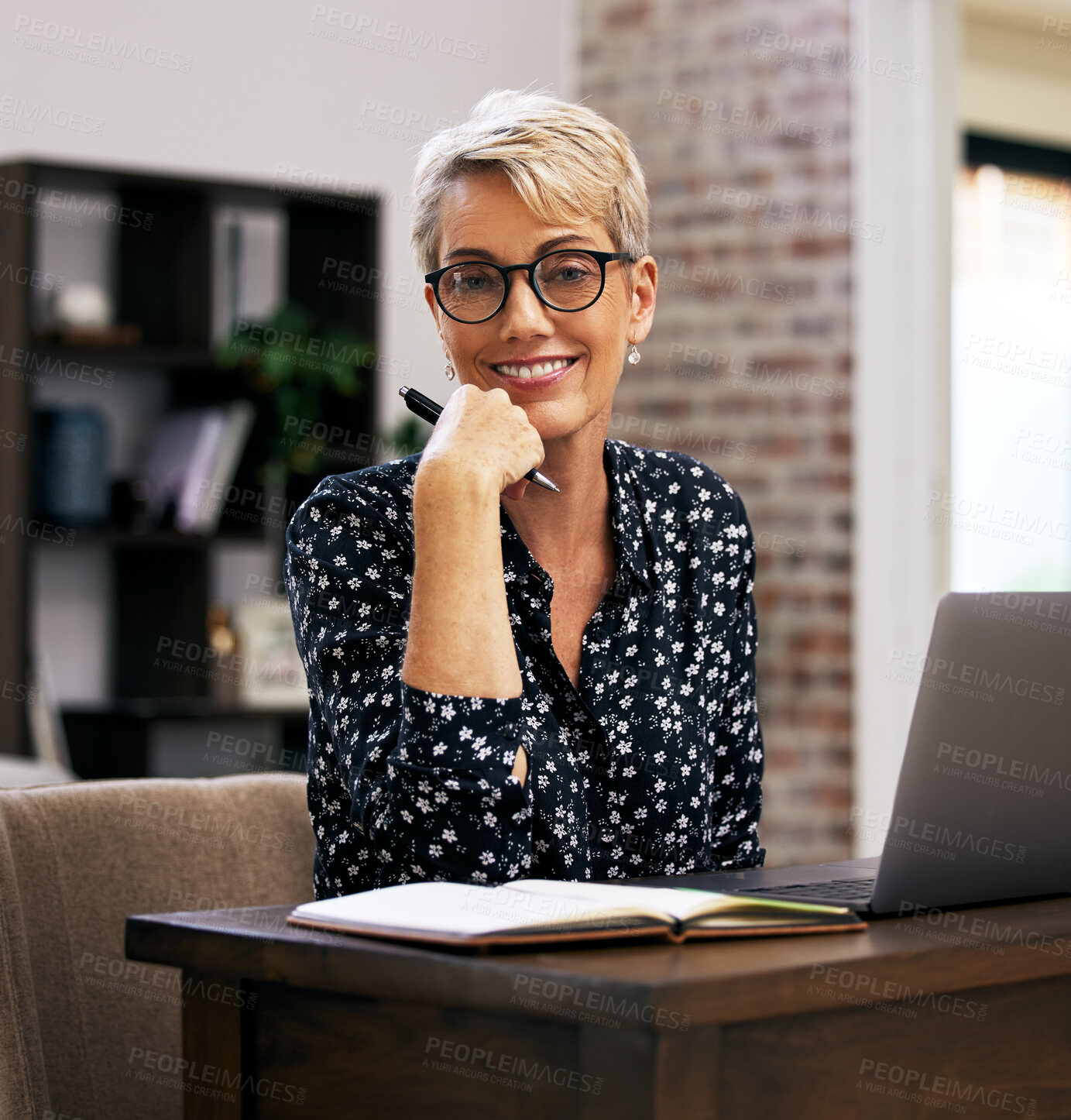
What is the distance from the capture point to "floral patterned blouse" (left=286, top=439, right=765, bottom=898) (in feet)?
3.92

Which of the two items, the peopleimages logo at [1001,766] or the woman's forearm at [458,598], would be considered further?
the woman's forearm at [458,598]

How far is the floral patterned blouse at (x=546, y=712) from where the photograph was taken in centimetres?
120

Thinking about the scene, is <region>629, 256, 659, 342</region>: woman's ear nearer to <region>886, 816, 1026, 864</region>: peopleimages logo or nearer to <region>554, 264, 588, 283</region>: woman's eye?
<region>554, 264, 588, 283</region>: woman's eye

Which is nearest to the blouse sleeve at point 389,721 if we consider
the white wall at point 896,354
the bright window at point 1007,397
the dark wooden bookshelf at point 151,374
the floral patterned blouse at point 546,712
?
the floral patterned blouse at point 546,712

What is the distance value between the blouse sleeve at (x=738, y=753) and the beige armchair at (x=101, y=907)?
492mm

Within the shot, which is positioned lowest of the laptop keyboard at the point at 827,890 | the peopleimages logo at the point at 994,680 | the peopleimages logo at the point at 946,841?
the laptop keyboard at the point at 827,890

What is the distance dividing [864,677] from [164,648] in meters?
1.85

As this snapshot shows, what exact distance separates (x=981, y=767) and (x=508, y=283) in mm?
732

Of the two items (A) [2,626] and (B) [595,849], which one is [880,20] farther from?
(B) [595,849]

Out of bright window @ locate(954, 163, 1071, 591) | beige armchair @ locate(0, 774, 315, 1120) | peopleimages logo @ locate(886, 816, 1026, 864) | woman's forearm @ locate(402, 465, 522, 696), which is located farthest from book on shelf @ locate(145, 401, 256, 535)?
peopleimages logo @ locate(886, 816, 1026, 864)

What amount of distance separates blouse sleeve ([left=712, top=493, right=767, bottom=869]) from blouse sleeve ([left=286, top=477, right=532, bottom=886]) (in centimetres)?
45

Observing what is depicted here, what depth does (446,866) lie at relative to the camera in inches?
47.0

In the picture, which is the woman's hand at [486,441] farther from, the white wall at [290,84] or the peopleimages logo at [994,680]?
the white wall at [290,84]

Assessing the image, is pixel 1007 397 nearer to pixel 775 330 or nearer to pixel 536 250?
pixel 775 330
